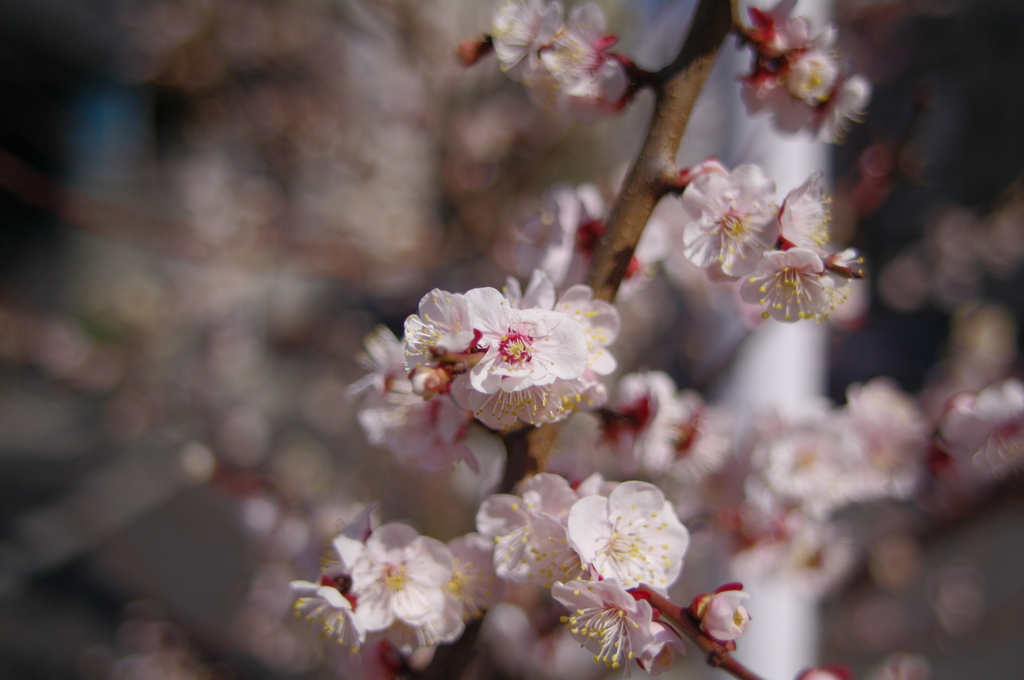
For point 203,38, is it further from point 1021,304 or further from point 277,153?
point 1021,304

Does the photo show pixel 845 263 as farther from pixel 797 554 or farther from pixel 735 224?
pixel 797 554

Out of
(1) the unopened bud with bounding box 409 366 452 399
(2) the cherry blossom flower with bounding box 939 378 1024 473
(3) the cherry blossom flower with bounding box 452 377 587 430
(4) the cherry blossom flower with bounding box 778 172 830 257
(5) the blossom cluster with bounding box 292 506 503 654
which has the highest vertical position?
(2) the cherry blossom flower with bounding box 939 378 1024 473

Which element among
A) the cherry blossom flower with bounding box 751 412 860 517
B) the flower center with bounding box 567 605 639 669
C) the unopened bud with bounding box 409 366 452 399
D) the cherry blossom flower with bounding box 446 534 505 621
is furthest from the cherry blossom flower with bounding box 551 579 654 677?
the cherry blossom flower with bounding box 751 412 860 517

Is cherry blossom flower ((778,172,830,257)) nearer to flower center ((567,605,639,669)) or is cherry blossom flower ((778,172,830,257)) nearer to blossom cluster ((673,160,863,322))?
blossom cluster ((673,160,863,322))

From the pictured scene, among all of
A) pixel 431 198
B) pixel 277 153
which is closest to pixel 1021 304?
pixel 431 198

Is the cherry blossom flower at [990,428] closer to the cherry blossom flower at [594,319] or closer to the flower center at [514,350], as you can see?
the cherry blossom flower at [594,319]

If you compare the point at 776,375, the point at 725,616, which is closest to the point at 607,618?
the point at 725,616
